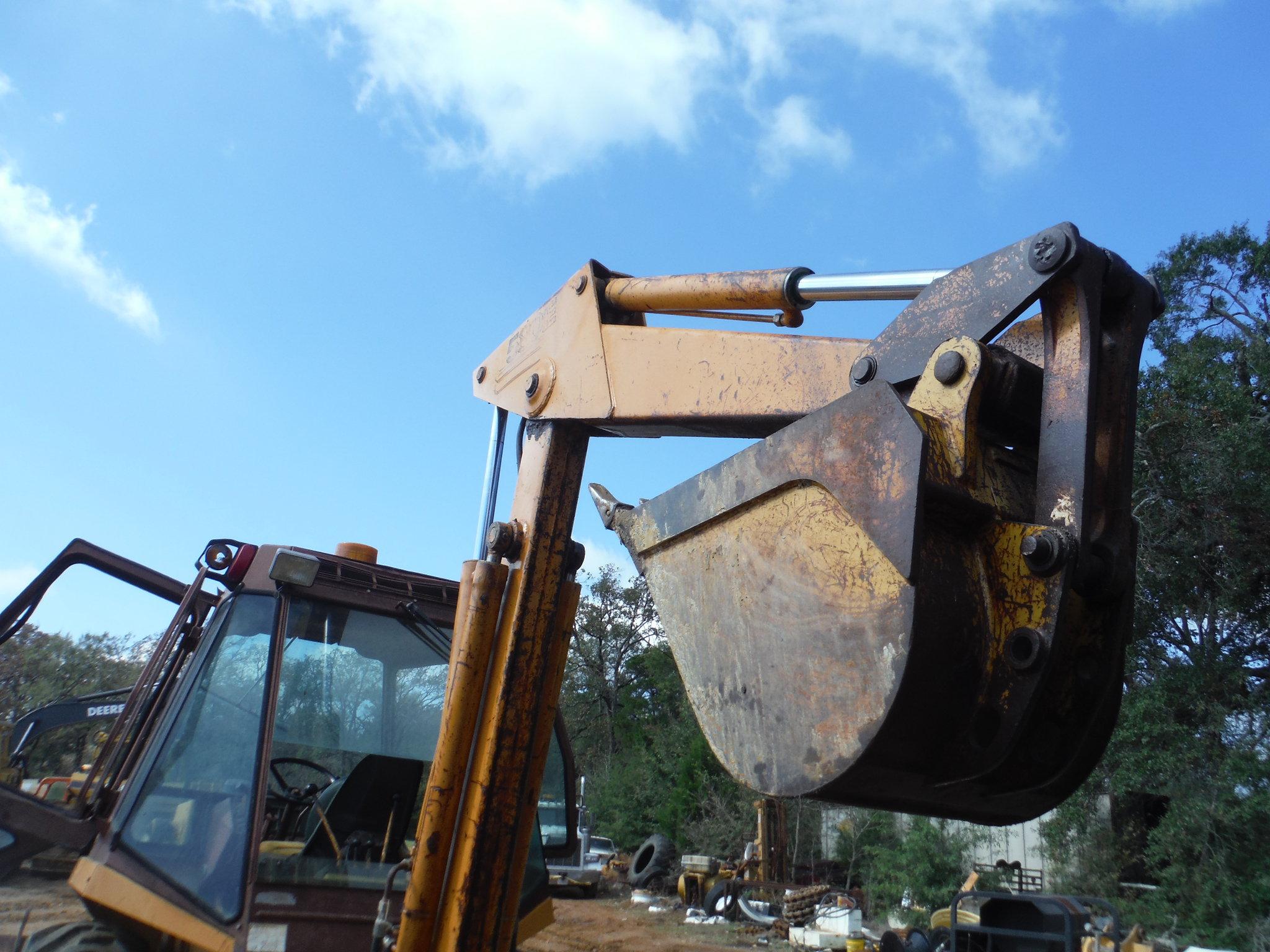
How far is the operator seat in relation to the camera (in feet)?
11.8

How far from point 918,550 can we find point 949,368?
1.25 feet

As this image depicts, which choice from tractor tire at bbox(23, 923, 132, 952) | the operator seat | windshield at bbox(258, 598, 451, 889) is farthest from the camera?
the operator seat

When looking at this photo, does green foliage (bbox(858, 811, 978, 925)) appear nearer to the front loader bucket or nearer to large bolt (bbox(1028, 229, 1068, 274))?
the front loader bucket

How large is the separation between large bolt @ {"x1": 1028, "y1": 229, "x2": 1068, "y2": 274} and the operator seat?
2733mm

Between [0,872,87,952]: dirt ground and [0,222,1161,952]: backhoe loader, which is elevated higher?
[0,222,1161,952]: backhoe loader

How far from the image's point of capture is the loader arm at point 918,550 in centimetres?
165

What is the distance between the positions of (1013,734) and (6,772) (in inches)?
241

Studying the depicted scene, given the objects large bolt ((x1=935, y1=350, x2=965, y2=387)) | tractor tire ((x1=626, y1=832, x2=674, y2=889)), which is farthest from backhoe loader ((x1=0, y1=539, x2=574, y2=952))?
tractor tire ((x1=626, y1=832, x2=674, y2=889))

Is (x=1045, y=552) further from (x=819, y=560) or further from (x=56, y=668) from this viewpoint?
(x=56, y=668)

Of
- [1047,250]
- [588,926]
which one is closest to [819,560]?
[1047,250]

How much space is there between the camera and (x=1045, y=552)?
1628 millimetres

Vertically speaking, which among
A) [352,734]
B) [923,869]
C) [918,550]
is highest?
[918,550]

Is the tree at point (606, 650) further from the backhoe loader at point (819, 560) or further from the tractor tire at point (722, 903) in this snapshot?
the backhoe loader at point (819, 560)

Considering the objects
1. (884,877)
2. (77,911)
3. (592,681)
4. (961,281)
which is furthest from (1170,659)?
(592,681)
